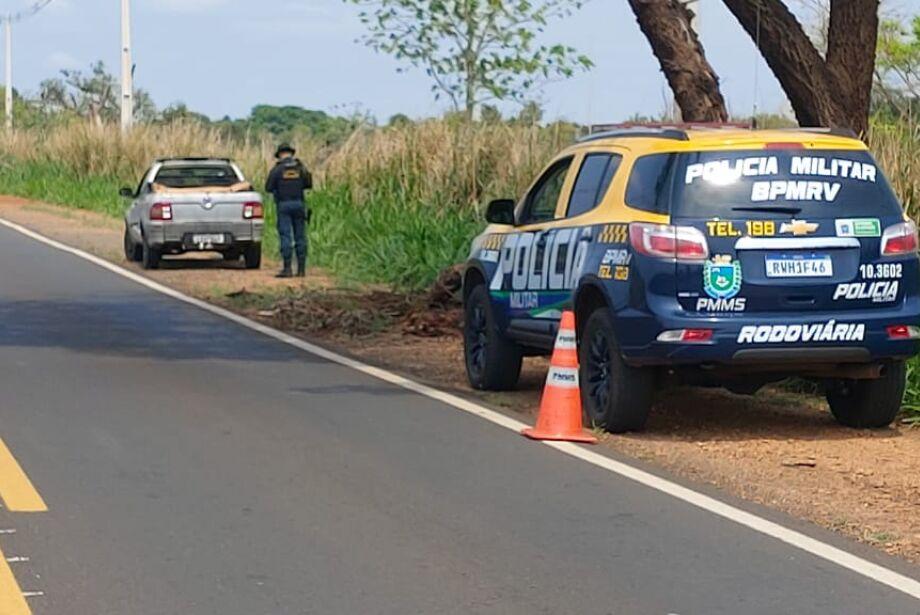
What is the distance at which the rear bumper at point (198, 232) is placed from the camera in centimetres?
2366

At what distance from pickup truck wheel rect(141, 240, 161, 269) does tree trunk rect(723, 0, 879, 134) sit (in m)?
11.5

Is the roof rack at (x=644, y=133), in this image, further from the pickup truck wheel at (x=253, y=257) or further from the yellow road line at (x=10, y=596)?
the pickup truck wheel at (x=253, y=257)

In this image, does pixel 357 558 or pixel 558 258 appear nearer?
pixel 357 558

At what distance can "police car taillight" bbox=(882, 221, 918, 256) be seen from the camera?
10.2 m

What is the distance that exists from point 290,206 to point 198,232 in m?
1.92

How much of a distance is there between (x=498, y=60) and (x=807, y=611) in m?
23.8

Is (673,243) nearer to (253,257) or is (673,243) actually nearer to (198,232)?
(198,232)

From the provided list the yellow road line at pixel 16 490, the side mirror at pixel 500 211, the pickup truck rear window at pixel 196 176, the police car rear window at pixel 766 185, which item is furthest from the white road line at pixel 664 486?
the pickup truck rear window at pixel 196 176

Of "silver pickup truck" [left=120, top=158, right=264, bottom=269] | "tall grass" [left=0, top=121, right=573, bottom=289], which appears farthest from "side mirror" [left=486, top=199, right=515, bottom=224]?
"silver pickup truck" [left=120, top=158, right=264, bottom=269]

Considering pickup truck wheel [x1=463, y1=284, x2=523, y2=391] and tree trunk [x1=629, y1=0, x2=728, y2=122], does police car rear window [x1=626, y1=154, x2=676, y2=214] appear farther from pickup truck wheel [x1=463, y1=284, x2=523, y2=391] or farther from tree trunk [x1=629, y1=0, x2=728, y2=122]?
tree trunk [x1=629, y1=0, x2=728, y2=122]

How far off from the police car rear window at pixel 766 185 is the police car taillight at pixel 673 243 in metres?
0.11

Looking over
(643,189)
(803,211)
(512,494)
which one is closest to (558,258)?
(643,189)

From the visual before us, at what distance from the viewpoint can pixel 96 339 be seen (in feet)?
50.9

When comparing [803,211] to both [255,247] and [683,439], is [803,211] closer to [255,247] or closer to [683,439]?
[683,439]
